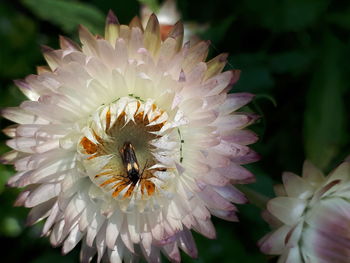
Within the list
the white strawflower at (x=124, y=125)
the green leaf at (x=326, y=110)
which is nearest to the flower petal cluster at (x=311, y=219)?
the white strawflower at (x=124, y=125)

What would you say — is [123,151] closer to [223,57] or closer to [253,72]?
[223,57]

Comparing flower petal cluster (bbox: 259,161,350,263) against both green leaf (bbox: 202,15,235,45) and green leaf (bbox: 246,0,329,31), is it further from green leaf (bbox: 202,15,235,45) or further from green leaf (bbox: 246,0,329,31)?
green leaf (bbox: 246,0,329,31)

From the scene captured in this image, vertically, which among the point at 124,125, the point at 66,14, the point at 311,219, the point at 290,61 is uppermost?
the point at 66,14

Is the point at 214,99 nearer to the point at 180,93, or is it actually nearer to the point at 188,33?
the point at 180,93

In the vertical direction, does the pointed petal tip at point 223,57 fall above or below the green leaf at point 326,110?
above

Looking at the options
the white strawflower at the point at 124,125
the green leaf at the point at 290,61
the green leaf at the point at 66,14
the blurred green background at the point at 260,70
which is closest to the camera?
the white strawflower at the point at 124,125

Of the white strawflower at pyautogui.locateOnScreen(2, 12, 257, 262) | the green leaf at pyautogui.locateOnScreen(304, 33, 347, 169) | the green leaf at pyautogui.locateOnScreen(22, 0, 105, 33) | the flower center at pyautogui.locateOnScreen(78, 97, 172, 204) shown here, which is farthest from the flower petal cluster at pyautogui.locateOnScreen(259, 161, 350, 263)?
the green leaf at pyautogui.locateOnScreen(22, 0, 105, 33)

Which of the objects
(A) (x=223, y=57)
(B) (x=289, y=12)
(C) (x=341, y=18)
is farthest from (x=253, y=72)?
(A) (x=223, y=57)

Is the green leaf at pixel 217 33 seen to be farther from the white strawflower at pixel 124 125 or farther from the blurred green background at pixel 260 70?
the white strawflower at pixel 124 125
